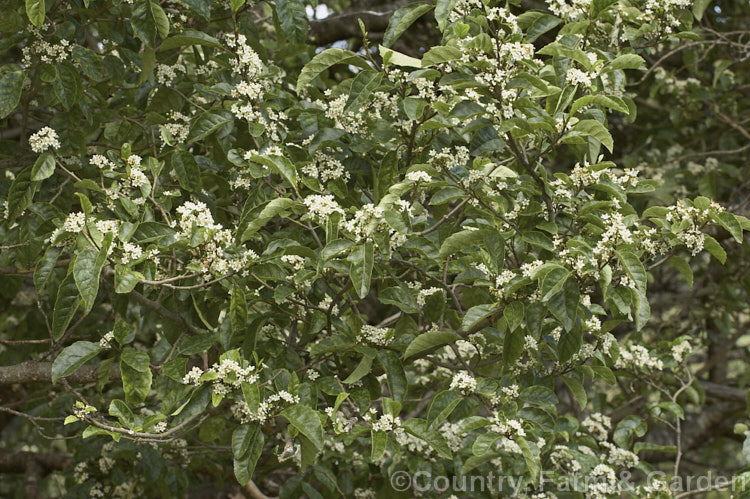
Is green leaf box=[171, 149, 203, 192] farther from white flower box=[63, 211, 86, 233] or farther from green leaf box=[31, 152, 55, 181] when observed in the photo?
white flower box=[63, 211, 86, 233]

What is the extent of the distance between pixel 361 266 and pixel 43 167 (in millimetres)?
1057

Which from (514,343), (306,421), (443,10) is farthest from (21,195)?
(514,343)

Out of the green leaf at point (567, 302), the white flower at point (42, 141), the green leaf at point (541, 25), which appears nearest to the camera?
the green leaf at point (567, 302)

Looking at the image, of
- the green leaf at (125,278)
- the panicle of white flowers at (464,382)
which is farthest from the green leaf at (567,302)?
the green leaf at (125,278)

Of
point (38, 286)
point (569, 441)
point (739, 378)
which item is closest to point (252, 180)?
point (38, 286)

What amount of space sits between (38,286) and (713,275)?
13.7 ft

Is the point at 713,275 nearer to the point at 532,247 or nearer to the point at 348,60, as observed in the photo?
the point at 532,247

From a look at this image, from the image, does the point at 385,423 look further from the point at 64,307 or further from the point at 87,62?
the point at 87,62

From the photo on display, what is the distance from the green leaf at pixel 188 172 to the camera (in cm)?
235

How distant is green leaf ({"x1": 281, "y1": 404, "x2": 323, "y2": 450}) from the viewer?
74.1 inches

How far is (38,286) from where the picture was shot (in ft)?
6.98

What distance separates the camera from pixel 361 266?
6.09ft

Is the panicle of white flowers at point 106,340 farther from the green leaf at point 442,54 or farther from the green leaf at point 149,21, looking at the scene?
the green leaf at point 442,54

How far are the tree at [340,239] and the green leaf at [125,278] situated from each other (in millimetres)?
12
